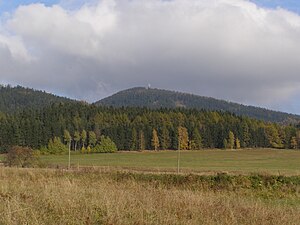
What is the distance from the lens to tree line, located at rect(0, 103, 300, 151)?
5566 inches

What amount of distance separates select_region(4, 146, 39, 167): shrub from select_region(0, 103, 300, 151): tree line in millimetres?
79152

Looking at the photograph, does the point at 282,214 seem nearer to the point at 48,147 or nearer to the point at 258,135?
the point at 48,147

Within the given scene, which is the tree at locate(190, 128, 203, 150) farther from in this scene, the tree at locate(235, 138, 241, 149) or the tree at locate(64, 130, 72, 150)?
the tree at locate(64, 130, 72, 150)

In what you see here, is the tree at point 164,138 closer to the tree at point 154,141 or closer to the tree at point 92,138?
the tree at point 154,141

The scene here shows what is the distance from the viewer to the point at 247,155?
418 feet

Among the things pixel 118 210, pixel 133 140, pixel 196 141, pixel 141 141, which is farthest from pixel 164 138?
pixel 118 210

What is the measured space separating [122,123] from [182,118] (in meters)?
24.7

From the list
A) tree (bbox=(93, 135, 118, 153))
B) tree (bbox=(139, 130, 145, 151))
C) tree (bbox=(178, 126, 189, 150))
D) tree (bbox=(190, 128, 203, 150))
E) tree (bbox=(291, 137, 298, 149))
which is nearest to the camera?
tree (bbox=(93, 135, 118, 153))

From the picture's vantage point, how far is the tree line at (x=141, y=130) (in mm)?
141375

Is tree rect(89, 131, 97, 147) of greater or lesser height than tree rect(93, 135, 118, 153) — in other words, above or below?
above

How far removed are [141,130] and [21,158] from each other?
88.2 meters

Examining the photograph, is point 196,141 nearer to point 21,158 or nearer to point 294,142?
point 294,142

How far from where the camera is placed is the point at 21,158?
59.1 m

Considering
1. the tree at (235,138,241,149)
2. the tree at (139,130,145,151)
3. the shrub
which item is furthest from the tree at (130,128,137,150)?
the shrub
